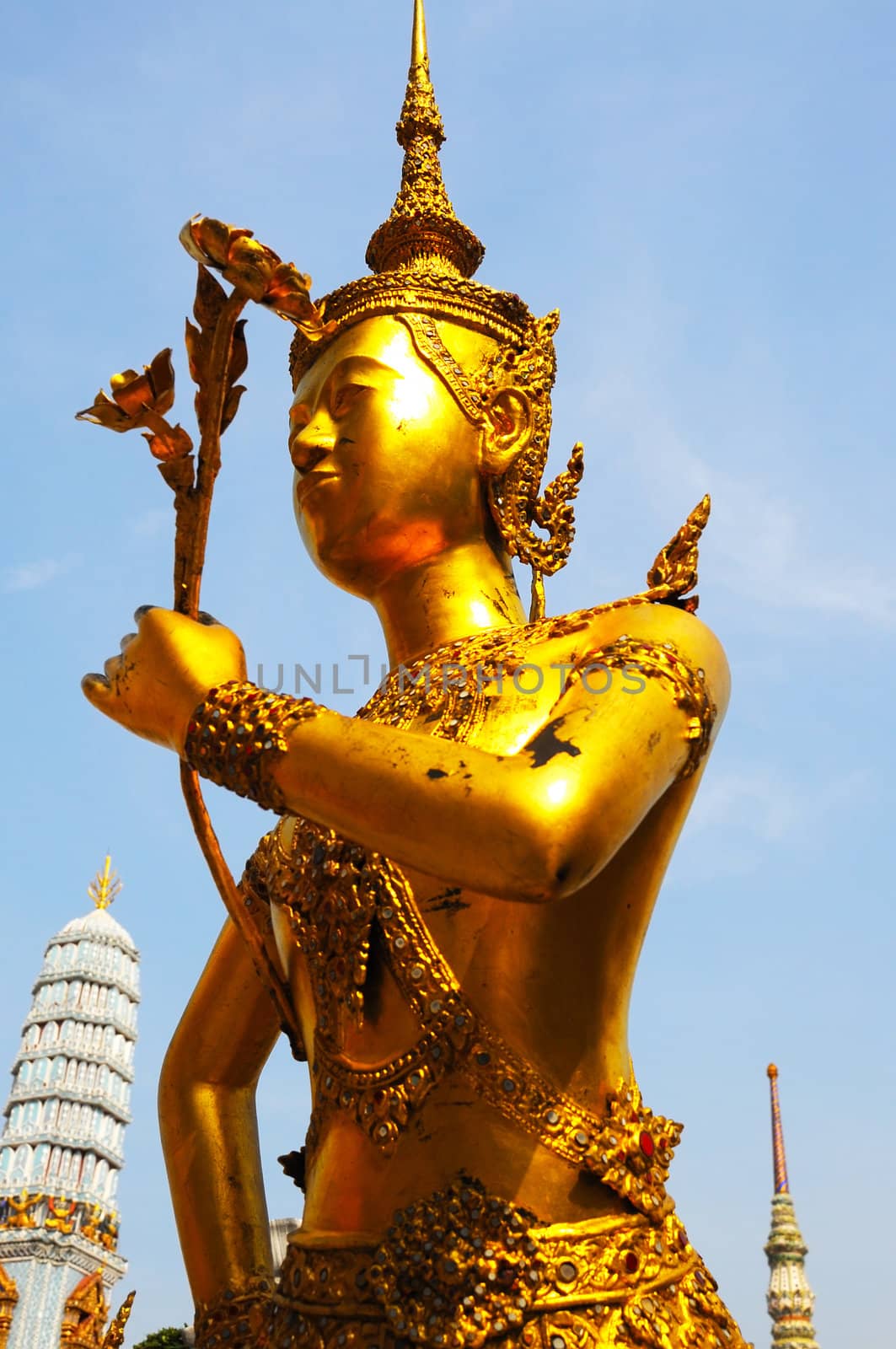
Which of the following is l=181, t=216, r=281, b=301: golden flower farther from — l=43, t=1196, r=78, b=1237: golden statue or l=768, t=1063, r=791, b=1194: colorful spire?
l=768, t=1063, r=791, b=1194: colorful spire

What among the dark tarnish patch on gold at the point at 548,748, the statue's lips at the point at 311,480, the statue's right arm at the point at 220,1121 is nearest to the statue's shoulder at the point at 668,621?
the dark tarnish patch on gold at the point at 548,748

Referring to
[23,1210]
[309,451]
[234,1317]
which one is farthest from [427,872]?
[23,1210]

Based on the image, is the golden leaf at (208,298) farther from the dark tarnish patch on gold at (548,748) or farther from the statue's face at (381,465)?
the dark tarnish patch on gold at (548,748)

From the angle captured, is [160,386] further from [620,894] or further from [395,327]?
[620,894]

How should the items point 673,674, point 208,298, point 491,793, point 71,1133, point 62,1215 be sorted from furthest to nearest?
point 71,1133
point 62,1215
point 208,298
point 673,674
point 491,793

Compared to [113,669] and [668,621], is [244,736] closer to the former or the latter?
[113,669]

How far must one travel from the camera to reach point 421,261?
5.02 meters

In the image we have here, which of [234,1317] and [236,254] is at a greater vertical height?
[236,254]

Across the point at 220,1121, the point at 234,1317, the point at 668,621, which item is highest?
the point at 668,621

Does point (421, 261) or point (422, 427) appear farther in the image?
point (421, 261)

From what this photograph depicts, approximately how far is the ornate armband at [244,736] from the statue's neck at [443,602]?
3.38 feet

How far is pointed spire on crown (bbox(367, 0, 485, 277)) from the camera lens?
16.7 feet

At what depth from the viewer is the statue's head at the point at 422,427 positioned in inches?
166

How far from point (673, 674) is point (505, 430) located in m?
1.37
